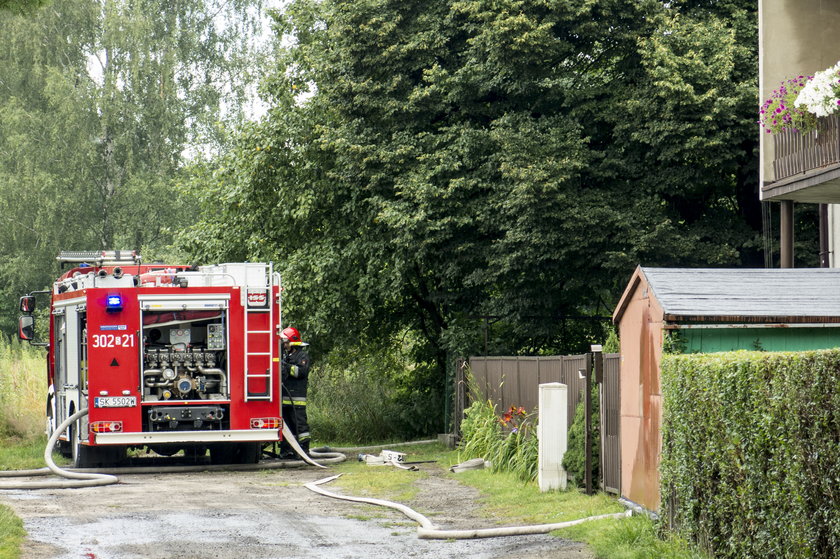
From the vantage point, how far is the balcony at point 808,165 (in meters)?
15.1

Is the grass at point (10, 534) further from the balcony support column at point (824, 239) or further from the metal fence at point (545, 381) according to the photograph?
the balcony support column at point (824, 239)

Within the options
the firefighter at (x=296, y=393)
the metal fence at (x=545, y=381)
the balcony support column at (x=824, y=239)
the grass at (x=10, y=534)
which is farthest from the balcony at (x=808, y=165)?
the grass at (x=10, y=534)

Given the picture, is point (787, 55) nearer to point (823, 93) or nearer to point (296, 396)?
point (823, 93)

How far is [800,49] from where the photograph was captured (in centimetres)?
1717

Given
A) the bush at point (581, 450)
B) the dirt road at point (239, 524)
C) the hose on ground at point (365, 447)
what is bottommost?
the hose on ground at point (365, 447)

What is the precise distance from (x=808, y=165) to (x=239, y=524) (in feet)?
31.9

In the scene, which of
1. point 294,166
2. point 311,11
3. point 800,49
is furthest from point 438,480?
point 311,11

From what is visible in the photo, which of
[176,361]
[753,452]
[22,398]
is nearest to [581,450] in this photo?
[753,452]

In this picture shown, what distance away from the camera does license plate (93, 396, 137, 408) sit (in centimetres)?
1563

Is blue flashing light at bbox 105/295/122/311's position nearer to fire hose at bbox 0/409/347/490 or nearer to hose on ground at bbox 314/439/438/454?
fire hose at bbox 0/409/347/490

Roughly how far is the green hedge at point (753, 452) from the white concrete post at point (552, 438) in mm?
3197

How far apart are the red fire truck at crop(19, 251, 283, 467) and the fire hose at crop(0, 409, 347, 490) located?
0.27m

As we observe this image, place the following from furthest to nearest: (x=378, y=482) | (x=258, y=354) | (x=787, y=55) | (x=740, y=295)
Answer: (x=787, y=55) → (x=258, y=354) → (x=378, y=482) → (x=740, y=295)

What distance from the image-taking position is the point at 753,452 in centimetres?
709
